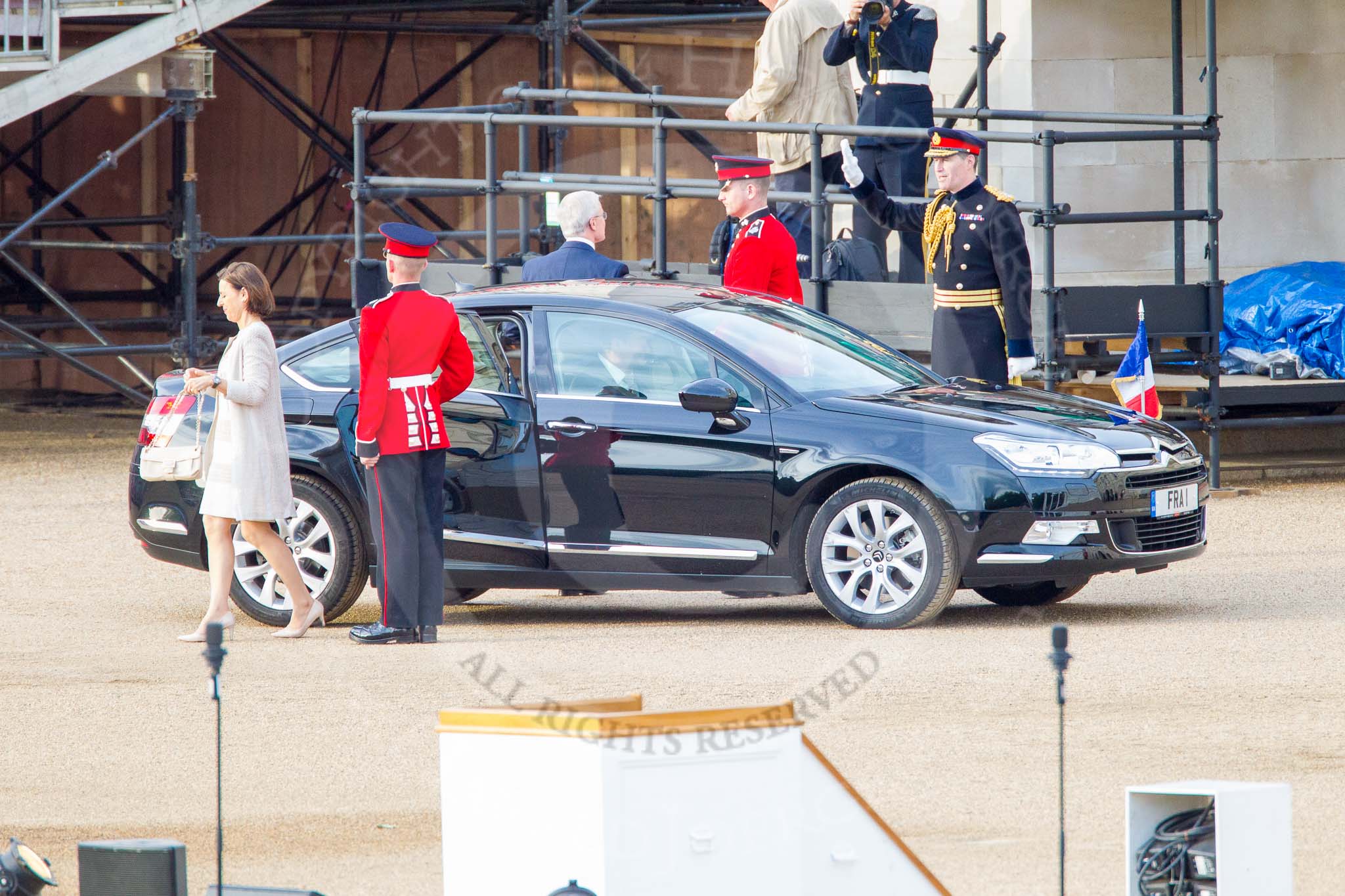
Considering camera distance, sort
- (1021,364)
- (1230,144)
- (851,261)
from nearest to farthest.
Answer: (1021,364) < (851,261) < (1230,144)

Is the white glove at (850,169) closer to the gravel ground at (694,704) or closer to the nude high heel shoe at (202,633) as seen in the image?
the gravel ground at (694,704)

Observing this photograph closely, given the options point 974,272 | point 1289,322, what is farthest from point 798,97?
point 1289,322

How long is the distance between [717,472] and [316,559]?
1829 mm

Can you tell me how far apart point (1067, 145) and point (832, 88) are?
3340mm

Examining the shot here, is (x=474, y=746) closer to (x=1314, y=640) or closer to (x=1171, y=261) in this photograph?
(x=1314, y=640)

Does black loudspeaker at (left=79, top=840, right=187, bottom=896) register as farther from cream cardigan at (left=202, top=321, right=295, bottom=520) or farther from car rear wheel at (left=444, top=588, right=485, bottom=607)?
car rear wheel at (left=444, top=588, right=485, bottom=607)

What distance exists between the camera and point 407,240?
28.8ft

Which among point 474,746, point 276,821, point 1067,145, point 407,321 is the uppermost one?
point 1067,145

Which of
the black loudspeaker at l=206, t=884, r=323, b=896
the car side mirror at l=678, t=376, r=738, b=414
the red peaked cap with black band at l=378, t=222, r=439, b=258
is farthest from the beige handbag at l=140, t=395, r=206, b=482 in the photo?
the black loudspeaker at l=206, t=884, r=323, b=896

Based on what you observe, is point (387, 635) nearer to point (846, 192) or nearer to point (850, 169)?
point (850, 169)

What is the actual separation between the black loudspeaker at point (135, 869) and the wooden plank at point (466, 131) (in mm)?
16336

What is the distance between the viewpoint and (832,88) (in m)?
13.7

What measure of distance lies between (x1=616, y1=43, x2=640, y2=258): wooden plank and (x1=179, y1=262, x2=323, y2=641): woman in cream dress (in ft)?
39.3

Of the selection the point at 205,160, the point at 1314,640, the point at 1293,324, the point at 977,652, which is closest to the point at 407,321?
the point at 977,652
